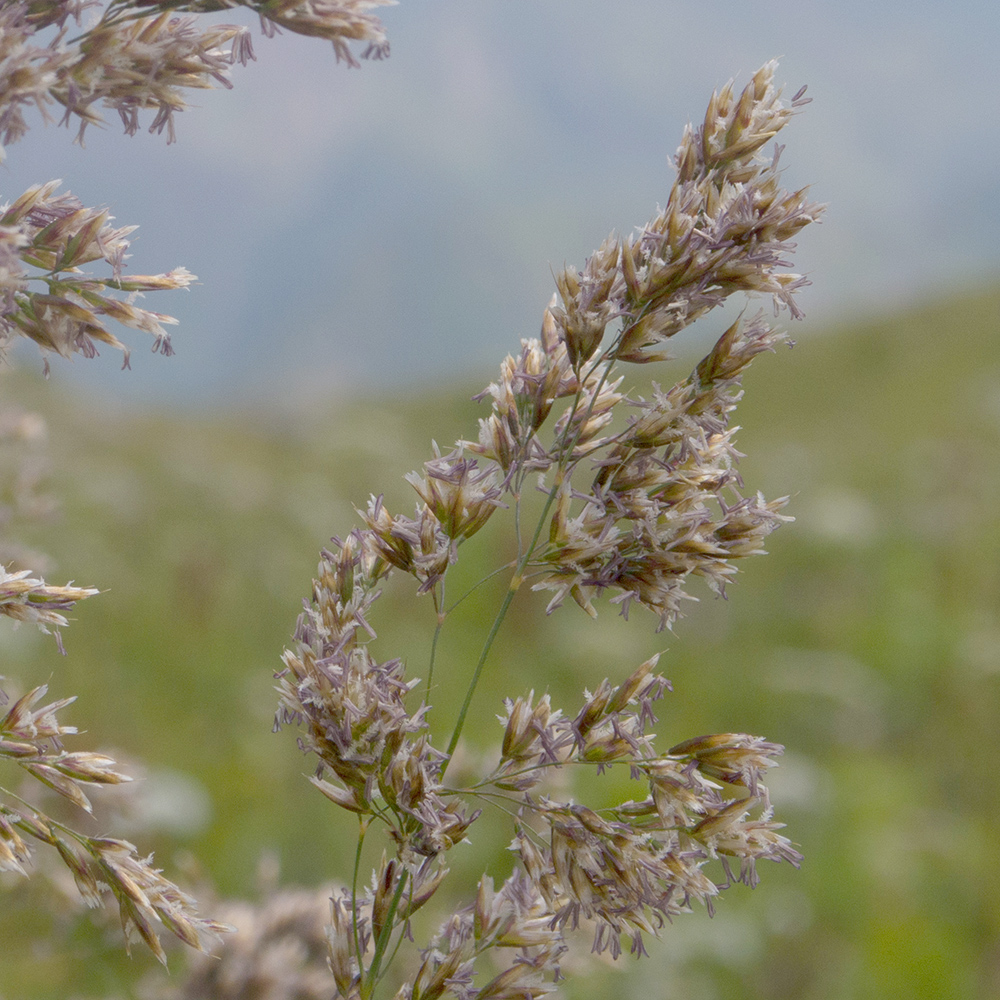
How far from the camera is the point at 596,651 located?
7.45 m

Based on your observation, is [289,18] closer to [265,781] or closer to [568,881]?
[568,881]

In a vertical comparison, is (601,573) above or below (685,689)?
below

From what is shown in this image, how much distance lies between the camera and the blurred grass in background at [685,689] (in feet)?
15.0

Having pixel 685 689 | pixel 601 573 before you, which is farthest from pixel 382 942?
pixel 685 689

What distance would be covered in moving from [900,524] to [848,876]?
7.02 metres

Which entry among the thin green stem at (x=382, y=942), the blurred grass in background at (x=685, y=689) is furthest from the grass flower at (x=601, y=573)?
the blurred grass in background at (x=685, y=689)

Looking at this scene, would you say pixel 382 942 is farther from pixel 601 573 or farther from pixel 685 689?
pixel 685 689

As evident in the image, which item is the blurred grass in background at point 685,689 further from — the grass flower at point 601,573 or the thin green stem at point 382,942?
the thin green stem at point 382,942

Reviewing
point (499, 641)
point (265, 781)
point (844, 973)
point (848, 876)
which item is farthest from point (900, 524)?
point (265, 781)

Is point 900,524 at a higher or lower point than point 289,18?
higher

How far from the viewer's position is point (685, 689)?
24.9ft

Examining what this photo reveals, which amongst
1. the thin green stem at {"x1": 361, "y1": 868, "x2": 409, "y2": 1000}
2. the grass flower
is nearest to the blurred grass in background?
the grass flower

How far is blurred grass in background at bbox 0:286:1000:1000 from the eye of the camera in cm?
457

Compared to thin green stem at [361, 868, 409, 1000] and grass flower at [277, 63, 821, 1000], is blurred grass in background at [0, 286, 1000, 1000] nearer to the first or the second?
grass flower at [277, 63, 821, 1000]
